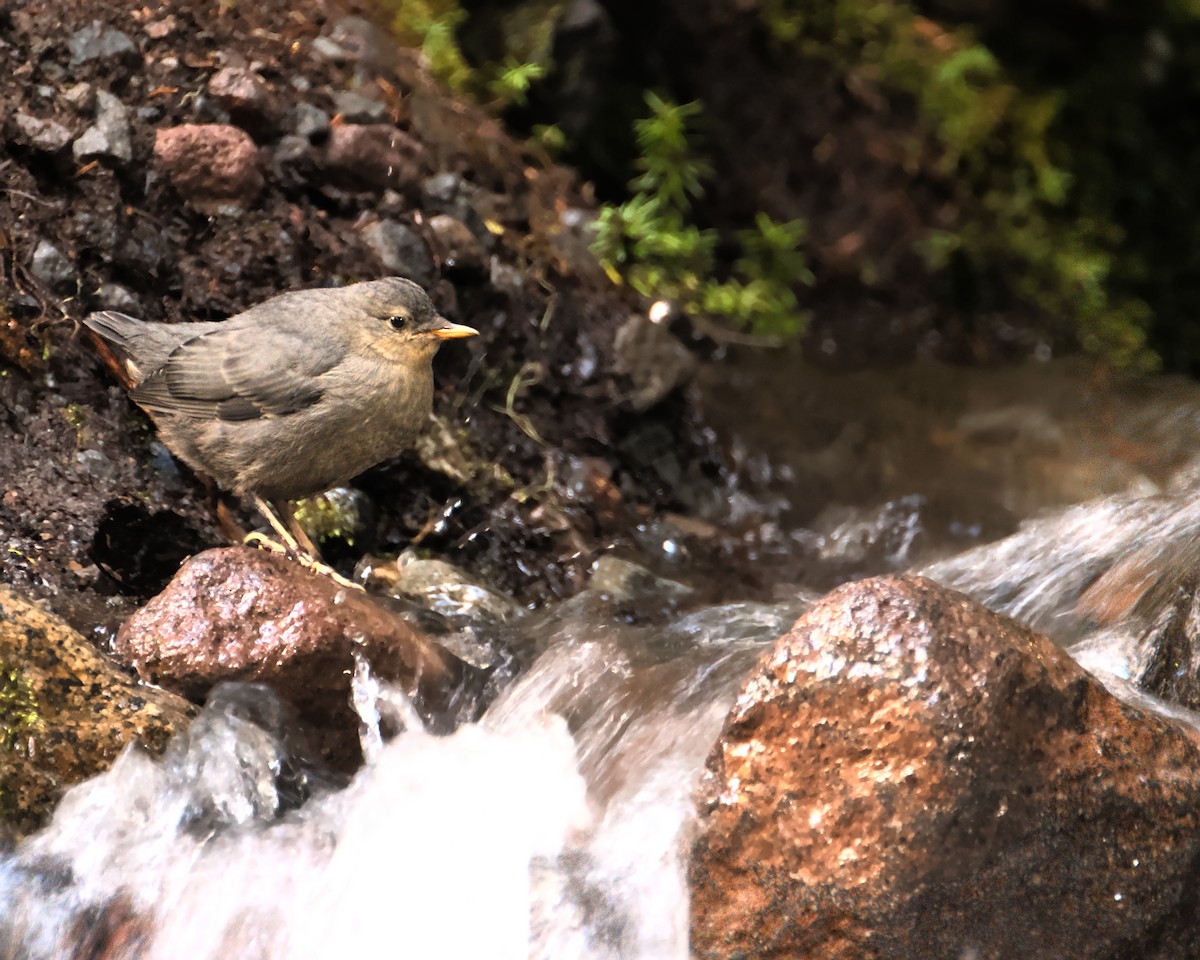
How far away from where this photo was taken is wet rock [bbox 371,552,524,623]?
4.75m

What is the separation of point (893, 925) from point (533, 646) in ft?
6.16

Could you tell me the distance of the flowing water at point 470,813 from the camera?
3396mm

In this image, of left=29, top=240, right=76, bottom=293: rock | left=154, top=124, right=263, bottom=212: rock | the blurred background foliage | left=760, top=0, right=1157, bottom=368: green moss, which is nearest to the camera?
left=29, top=240, right=76, bottom=293: rock

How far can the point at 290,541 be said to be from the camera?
14.9ft

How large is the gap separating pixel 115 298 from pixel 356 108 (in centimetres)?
156

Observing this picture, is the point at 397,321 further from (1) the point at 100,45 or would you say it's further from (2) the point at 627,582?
(1) the point at 100,45

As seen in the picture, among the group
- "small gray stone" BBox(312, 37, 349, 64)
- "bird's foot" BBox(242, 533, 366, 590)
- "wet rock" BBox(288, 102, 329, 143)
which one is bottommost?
"bird's foot" BBox(242, 533, 366, 590)

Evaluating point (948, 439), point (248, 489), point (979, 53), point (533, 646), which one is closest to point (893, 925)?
point (533, 646)

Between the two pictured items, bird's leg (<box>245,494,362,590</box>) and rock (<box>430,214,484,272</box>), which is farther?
rock (<box>430,214,484,272</box>)

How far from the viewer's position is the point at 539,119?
283 inches

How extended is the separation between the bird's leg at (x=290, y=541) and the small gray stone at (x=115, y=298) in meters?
1.00

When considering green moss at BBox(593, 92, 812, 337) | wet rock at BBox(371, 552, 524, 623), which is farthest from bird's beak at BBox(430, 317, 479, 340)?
green moss at BBox(593, 92, 812, 337)

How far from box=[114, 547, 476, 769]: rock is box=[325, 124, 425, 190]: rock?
231cm

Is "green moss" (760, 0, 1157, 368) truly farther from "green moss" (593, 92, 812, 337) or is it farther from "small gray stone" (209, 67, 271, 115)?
"small gray stone" (209, 67, 271, 115)
